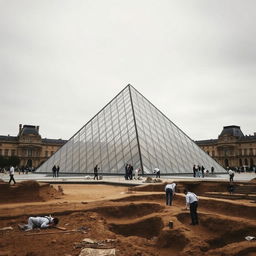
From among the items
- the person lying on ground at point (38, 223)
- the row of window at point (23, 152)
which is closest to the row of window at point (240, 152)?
the row of window at point (23, 152)

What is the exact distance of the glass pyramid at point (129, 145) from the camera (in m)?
27.9

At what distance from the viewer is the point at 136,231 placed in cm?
936

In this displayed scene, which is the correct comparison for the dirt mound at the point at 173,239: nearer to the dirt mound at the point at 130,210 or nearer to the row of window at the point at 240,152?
the dirt mound at the point at 130,210

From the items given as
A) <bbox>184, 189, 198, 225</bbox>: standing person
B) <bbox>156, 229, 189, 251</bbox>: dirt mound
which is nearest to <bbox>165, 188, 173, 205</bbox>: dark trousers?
<bbox>184, 189, 198, 225</bbox>: standing person

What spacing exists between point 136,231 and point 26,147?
89777 mm

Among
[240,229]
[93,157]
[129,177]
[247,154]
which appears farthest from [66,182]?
[247,154]

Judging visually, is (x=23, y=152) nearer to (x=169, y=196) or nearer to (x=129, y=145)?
(x=129, y=145)

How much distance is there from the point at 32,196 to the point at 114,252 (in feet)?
27.7

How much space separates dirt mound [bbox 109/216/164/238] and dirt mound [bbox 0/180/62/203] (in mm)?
5147

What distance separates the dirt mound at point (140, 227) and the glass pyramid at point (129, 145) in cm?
1621

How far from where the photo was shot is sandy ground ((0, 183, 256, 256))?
6.17 meters

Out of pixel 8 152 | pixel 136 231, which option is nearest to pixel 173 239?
pixel 136 231

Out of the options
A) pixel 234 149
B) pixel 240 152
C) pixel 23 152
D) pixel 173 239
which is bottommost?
pixel 173 239

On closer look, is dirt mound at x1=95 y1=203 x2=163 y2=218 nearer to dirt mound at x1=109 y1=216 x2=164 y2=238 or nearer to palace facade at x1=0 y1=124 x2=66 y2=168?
dirt mound at x1=109 y1=216 x2=164 y2=238
